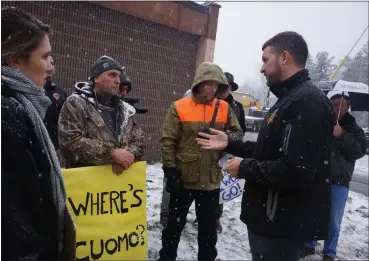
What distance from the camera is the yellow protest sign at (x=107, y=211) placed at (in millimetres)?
2605

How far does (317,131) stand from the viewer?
191 cm

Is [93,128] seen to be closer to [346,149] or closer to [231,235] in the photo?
[231,235]

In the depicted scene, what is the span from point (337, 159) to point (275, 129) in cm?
232

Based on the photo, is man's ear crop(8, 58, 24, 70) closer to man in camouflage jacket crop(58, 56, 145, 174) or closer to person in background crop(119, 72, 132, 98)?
man in camouflage jacket crop(58, 56, 145, 174)

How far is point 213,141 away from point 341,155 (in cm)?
228

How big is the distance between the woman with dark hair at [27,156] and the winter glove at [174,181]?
1.57m

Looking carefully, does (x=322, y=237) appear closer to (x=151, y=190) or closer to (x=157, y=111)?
(x=151, y=190)

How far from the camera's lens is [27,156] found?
3.96ft

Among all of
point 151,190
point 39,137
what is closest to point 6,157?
point 39,137

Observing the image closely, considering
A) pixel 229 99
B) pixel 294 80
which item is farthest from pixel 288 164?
pixel 229 99

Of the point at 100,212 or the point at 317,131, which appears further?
the point at 100,212

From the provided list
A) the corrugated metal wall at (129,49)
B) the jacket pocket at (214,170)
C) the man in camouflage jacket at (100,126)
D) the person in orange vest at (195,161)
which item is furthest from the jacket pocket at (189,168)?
the corrugated metal wall at (129,49)

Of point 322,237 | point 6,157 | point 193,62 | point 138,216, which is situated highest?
point 193,62

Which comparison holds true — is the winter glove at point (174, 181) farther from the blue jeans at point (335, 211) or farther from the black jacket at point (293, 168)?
the blue jeans at point (335, 211)
